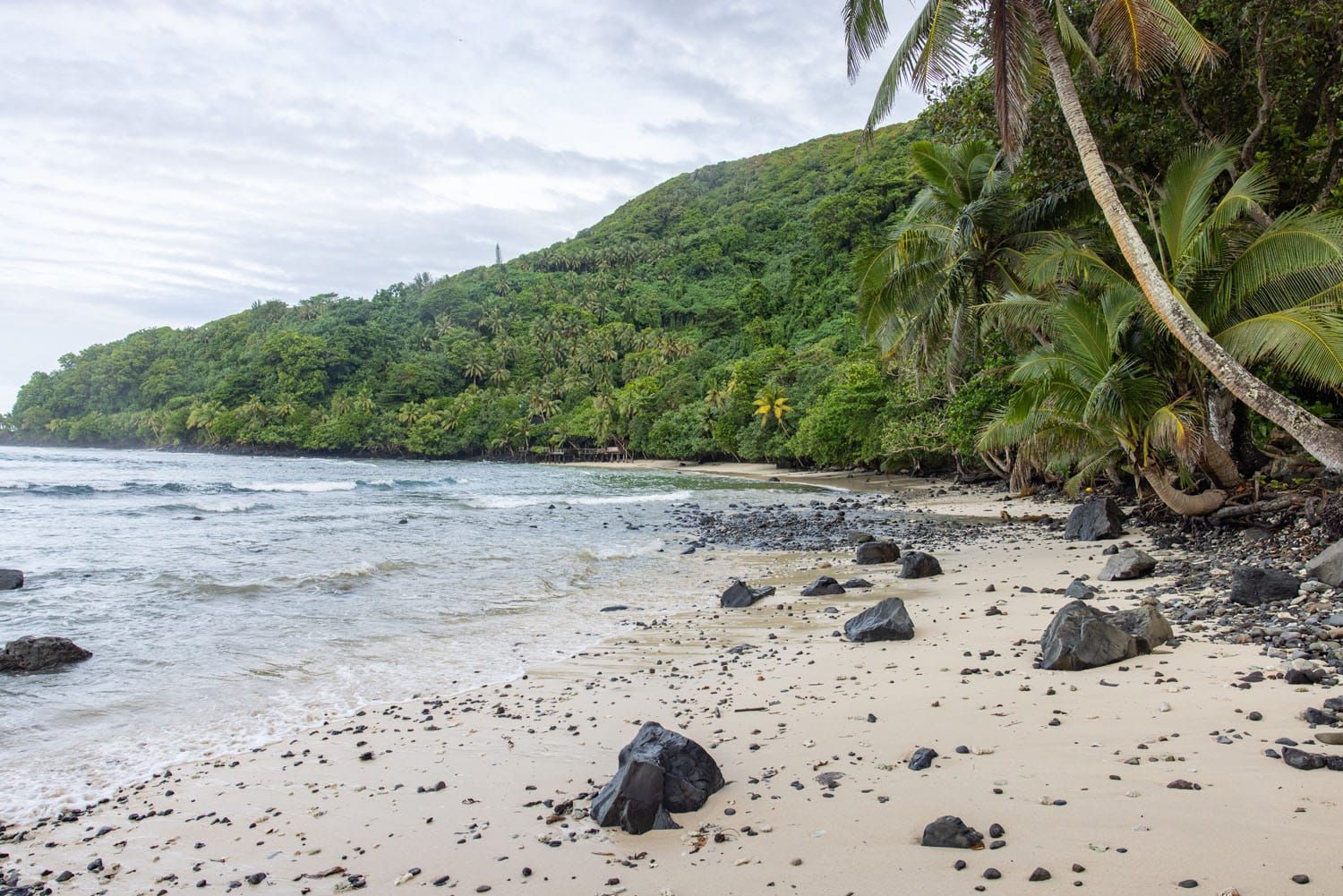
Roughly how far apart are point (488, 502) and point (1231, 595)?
2709 cm

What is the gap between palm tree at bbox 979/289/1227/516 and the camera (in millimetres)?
10469

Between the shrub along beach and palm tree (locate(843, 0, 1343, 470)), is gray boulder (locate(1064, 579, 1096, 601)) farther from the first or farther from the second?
palm tree (locate(843, 0, 1343, 470))

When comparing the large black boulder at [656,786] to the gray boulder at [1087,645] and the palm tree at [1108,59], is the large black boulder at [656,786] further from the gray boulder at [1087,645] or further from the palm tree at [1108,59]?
the palm tree at [1108,59]

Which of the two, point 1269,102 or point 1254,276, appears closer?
point 1254,276

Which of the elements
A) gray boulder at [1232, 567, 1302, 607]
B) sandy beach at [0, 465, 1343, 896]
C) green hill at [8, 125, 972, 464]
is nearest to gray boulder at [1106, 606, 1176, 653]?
sandy beach at [0, 465, 1343, 896]

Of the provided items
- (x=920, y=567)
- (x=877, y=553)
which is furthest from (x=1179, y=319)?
(x=877, y=553)

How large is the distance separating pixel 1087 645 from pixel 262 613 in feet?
33.0

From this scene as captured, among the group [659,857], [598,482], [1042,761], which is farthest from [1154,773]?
[598,482]

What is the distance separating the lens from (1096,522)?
1295cm

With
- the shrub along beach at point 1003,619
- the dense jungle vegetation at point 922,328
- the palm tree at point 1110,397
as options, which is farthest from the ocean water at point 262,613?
the dense jungle vegetation at point 922,328

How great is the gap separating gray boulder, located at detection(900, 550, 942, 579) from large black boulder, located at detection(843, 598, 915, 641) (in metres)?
3.54

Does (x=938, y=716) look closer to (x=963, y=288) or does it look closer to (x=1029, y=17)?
(x=1029, y=17)

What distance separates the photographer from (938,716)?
5.04 metres

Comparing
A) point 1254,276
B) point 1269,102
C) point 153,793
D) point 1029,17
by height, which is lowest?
point 153,793
